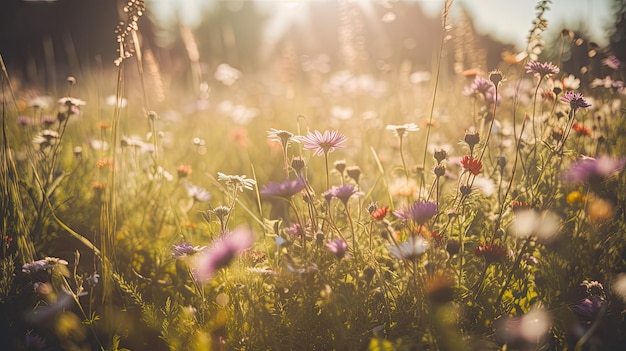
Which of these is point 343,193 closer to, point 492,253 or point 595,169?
point 492,253

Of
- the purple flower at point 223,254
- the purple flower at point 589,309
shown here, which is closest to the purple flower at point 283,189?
the purple flower at point 223,254

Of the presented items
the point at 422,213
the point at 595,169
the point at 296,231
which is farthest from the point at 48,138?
the point at 595,169

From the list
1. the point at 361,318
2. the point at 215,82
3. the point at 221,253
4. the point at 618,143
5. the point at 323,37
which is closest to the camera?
the point at 221,253

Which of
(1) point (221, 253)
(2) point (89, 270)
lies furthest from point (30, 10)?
(1) point (221, 253)

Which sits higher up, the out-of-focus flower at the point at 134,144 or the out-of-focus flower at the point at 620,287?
the out-of-focus flower at the point at 134,144

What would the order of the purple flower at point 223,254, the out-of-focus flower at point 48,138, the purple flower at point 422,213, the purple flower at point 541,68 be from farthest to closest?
the out-of-focus flower at point 48,138 → the purple flower at point 541,68 → the purple flower at point 422,213 → the purple flower at point 223,254

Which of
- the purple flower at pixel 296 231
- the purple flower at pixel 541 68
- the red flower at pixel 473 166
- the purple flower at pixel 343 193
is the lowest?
the purple flower at pixel 296 231

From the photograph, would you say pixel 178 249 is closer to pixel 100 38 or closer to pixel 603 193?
pixel 603 193

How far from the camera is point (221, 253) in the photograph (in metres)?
0.95

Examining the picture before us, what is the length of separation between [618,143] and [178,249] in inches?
70.7

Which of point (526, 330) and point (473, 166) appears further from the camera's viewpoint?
point (473, 166)

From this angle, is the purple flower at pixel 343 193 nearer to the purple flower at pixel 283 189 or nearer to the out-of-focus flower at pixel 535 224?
the purple flower at pixel 283 189

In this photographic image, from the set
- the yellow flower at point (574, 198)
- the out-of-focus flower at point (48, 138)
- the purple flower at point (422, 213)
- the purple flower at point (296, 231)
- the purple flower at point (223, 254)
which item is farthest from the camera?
the out-of-focus flower at point (48, 138)

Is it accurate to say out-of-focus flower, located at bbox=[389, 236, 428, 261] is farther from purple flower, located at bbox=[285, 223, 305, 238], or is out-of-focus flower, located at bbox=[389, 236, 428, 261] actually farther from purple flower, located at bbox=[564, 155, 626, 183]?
purple flower, located at bbox=[564, 155, 626, 183]
